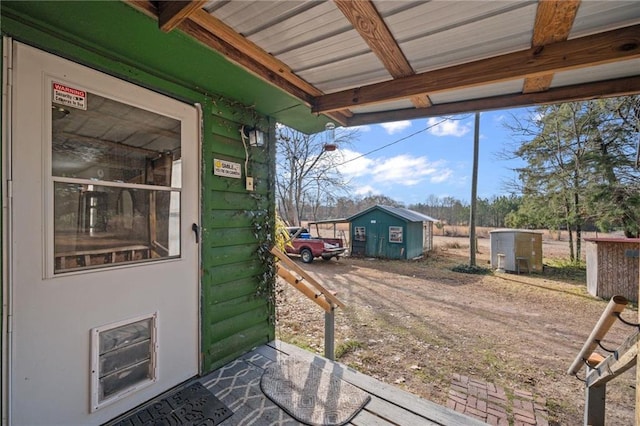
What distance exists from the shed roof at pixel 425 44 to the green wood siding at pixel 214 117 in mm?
221

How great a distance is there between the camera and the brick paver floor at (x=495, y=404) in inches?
87.4

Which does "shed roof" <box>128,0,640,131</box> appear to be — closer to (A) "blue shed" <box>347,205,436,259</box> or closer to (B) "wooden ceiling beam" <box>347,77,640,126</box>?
(B) "wooden ceiling beam" <box>347,77,640,126</box>

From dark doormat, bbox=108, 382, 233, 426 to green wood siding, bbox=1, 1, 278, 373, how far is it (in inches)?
10.6

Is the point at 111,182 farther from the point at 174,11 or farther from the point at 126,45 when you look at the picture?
the point at 174,11

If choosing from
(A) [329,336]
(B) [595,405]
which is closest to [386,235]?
(A) [329,336]

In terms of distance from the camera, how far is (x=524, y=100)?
2016 mm

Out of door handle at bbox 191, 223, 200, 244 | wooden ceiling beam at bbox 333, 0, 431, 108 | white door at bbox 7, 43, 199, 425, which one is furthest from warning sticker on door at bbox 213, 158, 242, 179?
wooden ceiling beam at bbox 333, 0, 431, 108

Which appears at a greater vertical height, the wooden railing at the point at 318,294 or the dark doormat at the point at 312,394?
the wooden railing at the point at 318,294

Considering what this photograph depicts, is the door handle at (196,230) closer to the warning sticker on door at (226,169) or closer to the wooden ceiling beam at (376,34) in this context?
the warning sticker on door at (226,169)

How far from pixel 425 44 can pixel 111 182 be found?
1.97 metres

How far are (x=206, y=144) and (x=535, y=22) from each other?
211 cm

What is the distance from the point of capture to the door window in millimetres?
1452

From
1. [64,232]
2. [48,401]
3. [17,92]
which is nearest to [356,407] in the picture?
[48,401]

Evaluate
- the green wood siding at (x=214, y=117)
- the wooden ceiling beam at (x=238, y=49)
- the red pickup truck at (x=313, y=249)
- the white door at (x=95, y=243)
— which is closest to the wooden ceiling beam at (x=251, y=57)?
the wooden ceiling beam at (x=238, y=49)
